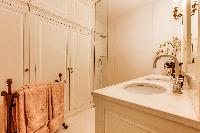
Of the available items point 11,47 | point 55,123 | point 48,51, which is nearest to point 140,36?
point 48,51

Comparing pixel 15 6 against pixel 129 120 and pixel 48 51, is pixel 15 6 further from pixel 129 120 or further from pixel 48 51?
pixel 129 120

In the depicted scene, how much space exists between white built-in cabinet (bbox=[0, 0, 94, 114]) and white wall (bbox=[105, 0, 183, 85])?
27.7 inches

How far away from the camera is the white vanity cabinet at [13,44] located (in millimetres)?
2012

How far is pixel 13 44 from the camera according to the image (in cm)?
214

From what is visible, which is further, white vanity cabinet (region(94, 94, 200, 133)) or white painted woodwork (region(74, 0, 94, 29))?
white painted woodwork (region(74, 0, 94, 29))

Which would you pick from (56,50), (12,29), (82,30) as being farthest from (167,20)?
(12,29)

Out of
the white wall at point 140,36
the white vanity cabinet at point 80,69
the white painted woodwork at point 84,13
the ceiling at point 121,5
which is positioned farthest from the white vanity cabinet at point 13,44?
the ceiling at point 121,5

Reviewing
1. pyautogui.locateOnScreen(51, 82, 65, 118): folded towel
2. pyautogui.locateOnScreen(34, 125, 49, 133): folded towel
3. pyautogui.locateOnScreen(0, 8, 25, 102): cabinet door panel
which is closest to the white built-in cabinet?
pyautogui.locateOnScreen(0, 8, 25, 102): cabinet door panel

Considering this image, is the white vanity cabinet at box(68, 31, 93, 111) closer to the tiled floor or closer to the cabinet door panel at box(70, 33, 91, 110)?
the cabinet door panel at box(70, 33, 91, 110)

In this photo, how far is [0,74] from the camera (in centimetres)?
199

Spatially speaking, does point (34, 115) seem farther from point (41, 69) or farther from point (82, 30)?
point (82, 30)

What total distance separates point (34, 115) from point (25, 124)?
0.14 m

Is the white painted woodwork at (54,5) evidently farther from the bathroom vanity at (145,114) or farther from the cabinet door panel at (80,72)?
the bathroom vanity at (145,114)

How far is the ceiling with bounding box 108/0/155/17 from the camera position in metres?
3.77
